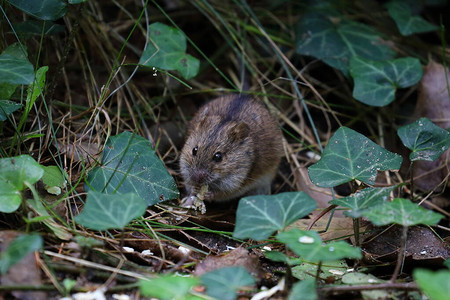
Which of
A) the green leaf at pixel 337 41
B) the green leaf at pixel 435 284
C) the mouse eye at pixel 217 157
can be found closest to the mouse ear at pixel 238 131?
the mouse eye at pixel 217 157

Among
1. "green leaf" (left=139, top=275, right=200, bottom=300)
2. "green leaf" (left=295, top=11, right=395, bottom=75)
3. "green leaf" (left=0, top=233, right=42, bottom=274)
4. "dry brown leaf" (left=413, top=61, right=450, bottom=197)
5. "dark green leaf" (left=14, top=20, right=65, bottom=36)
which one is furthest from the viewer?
"green leaf" (left=295, top=11, right=395, bottom=75)

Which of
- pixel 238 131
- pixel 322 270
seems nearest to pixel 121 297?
pixel 322 270

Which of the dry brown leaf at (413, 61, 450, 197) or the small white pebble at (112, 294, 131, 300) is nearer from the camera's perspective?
the small white pebble at (112, 294, 131, 300)

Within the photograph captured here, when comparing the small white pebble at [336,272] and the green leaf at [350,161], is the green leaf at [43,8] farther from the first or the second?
the small white pebble at [336,272]

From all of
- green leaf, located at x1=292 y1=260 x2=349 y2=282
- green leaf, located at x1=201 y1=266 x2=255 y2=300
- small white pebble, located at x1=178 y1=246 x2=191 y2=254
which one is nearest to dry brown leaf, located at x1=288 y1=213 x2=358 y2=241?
green leaf, located at x1=292 y1=260 x2=349 y2=282

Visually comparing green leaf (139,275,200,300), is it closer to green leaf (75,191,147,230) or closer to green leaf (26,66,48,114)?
green leaf (75,191,147,230)

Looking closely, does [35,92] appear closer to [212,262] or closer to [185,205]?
[185,205]
